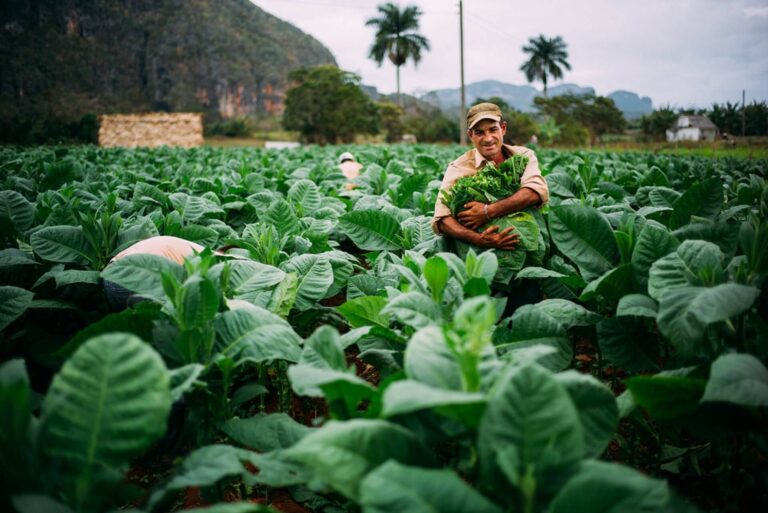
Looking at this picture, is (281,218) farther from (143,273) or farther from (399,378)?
(399,378)

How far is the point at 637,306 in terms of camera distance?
1.58 meters

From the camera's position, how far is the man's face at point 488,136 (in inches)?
113

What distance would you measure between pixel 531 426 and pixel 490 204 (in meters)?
1.93

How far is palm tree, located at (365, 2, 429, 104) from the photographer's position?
72.6 metres

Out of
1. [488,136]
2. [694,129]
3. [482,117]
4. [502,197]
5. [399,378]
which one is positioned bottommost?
[399,378]

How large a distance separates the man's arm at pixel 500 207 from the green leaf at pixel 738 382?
1.64 m

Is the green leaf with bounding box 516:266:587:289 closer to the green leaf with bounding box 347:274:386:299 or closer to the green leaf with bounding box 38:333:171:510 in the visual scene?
the green leaf with bounding box 347:274:386:299

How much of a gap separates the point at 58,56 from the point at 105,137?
48990 millimetres

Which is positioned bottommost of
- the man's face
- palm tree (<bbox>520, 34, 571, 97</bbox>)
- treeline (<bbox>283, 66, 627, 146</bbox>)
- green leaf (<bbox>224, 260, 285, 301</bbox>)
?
green leaf (<bbox>224, 260, 285, 301</bbox>)

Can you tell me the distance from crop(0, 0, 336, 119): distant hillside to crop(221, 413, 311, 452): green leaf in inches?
2675

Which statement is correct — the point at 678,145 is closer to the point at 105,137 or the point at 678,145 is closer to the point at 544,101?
the point at 105,137

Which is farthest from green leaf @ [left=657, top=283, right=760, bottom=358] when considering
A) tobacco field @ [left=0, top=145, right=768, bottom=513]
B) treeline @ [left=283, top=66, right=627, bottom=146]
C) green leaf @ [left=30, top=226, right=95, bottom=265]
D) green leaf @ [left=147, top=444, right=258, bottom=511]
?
treeline @ [left=283, top=66, right=627, bottom=146]

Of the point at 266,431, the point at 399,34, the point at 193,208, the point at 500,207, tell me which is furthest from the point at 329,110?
the point at 266,431

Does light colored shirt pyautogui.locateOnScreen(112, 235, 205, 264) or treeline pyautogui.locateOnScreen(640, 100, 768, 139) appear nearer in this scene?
light colored shirt pyautogui.locateOnScreen(112, 235, 205, 264)
